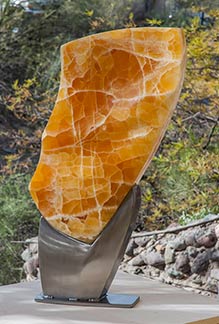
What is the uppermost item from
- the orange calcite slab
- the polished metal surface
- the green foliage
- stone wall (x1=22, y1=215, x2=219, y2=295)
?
the orange calcite slab

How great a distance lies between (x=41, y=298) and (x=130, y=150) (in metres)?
0.47

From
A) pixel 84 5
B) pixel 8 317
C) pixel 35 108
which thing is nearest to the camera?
pixel 8 317

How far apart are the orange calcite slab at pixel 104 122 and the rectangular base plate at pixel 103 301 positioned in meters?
0.17

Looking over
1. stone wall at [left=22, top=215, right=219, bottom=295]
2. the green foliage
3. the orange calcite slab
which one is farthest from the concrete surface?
the green foliage

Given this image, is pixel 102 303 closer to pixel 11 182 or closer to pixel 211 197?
pixel 211 197

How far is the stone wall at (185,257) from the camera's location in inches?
89.4

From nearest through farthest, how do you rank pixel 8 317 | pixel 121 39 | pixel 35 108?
1. pixel 8 317
2. pixel 121 39
3. pixel 35 108

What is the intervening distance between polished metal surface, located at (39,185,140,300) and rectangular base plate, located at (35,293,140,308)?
1 centimetres

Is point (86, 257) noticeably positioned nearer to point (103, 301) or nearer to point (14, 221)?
point (103, 301)

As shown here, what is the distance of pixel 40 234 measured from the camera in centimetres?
143

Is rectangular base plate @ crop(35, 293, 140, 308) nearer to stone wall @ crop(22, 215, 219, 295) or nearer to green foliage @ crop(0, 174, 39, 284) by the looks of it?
stone wall @ crop(22, 215, 219, 295)

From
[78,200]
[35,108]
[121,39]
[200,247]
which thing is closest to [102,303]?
[78,200]

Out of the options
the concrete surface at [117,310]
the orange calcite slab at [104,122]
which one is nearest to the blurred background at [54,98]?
the concrete surface at [117,310]

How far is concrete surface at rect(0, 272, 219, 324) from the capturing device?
1.24m
